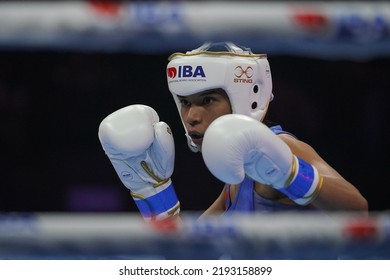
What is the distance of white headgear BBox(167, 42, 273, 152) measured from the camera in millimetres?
1415

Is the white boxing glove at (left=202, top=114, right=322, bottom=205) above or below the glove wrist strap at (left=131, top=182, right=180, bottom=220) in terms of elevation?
above

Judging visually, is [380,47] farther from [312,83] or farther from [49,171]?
[49,171]

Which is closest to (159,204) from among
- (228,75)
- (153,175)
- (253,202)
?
(153,175)

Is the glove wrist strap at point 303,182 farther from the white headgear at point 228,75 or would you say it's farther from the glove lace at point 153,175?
the glove lace at point 153,175

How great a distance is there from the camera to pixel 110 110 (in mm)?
1936

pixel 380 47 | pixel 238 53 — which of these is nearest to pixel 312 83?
pixel 380 47

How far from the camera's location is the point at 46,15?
63.7 inches

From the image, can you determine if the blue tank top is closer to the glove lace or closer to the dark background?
the glove lace

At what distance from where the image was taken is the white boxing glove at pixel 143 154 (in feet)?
4.80

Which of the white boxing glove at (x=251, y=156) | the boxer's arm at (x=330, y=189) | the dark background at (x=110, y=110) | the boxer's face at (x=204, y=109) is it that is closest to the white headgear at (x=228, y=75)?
the boxer's face at (x=204, y=109)

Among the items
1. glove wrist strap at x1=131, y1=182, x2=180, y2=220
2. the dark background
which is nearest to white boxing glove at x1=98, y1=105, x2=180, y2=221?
glove wrist strap at x1=131, y1=182, x2=180, y2=220

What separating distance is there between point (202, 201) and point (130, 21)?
0.57 metres

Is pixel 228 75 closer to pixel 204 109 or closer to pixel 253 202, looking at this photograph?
pixel 204 109

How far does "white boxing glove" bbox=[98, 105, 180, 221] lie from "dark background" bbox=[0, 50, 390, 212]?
275 millimetres
